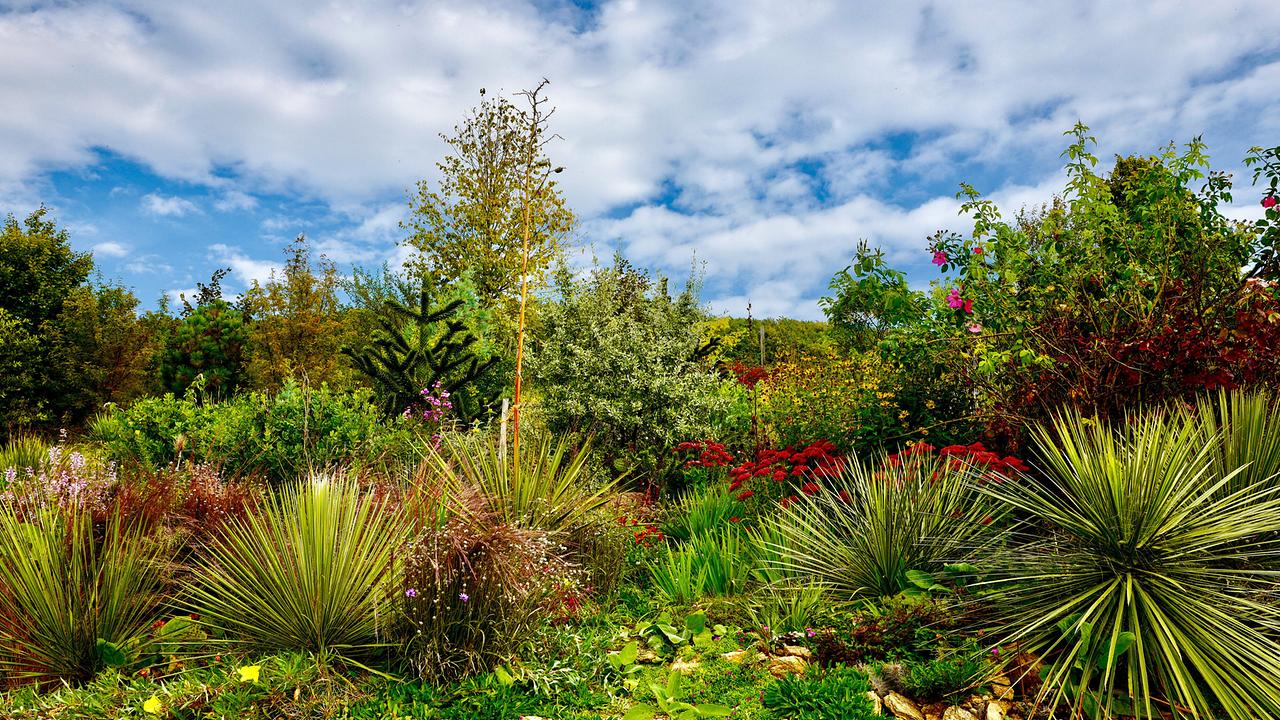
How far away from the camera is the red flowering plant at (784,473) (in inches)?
228

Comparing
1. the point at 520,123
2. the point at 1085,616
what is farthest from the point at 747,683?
the point at 520,123

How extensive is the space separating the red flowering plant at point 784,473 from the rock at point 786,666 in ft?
5.36

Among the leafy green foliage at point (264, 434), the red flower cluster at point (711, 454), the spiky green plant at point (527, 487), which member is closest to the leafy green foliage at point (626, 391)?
the red flower cluster at point (711, 454)

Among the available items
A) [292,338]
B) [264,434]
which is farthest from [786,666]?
[292,338]

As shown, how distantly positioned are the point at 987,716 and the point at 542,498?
2908mm

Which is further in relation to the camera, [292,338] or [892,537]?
[292,338]

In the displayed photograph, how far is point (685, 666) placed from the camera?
12.5 feet

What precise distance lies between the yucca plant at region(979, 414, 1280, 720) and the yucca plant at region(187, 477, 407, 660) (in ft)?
10.4

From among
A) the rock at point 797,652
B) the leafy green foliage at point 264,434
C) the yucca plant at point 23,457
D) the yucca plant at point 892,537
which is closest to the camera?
the rock at point 797,652

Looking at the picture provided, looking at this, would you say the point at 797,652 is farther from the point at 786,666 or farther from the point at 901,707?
the point at 901,707

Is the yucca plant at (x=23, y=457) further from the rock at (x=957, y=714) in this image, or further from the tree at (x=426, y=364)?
the rock at (x=957, y=714)

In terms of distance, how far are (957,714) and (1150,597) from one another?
1073mm

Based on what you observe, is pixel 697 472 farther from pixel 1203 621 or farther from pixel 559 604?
pixel 1203 621

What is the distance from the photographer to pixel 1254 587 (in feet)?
12.0
